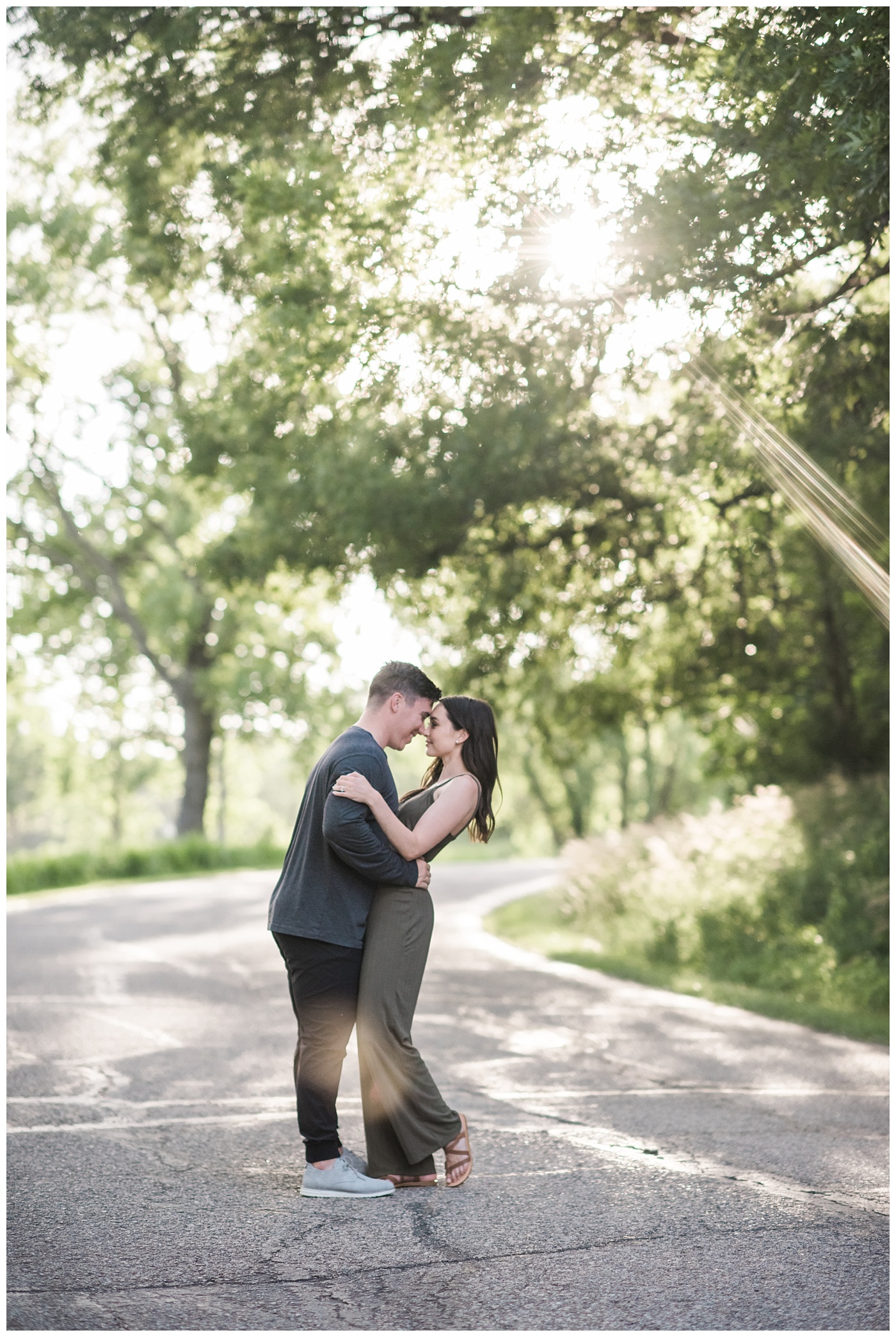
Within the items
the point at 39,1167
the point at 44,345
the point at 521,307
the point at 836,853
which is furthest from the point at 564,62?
the point at 44,345

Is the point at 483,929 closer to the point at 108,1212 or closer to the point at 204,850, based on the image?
the point at 108,1212

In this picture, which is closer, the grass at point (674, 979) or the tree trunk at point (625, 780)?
the grass at point (674, 979)

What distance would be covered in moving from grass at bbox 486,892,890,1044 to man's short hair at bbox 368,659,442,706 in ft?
20.1

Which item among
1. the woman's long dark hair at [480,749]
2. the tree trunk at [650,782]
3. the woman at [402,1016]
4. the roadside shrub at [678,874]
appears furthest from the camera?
Result: the tree trunk at [650,782]

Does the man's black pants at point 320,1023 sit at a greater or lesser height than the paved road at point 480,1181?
greater

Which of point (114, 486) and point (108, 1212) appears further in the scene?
point (114, 486)

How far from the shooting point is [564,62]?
9.04m

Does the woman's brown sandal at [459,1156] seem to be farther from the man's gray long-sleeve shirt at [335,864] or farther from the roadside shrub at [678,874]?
the roadside shrub at [678,874]

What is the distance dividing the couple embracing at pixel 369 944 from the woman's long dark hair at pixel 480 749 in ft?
0.35

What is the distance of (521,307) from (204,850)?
2940 centimetres

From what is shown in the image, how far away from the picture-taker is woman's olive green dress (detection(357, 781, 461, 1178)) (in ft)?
17.5

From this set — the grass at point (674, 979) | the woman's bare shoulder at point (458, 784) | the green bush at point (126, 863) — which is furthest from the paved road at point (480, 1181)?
the green bush at point (126, 863)

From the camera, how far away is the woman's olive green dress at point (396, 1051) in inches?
209

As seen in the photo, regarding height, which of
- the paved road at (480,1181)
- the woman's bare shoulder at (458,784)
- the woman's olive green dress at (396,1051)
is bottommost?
the paved road at (480,1181)
